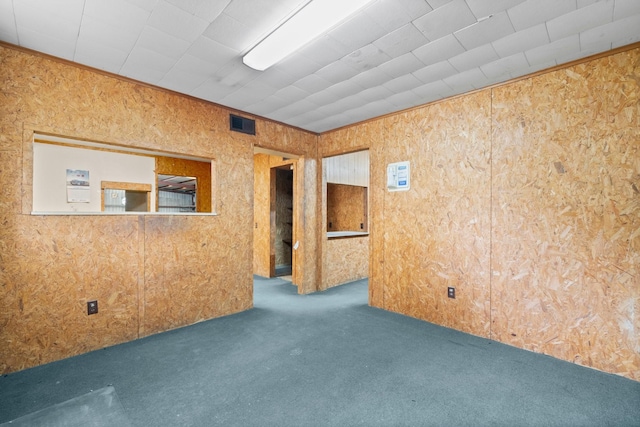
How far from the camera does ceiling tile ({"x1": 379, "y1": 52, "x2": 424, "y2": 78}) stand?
239cm

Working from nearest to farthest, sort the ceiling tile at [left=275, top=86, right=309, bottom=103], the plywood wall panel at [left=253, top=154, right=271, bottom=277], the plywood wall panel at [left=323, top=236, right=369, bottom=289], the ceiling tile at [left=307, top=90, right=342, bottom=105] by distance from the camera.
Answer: the ceiling tile at [left=275, top=86, right=309, bottom=103] < the ceiling tile at [left=307, top=90, right=342, bottom=105] < the plywood wall panel at [left=323, top=236, right=369, bottom=289] < the plywood wall panel at [left=253, top=154, right=271, bottom=277]

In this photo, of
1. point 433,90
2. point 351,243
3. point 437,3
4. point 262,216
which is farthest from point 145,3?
point 351,243

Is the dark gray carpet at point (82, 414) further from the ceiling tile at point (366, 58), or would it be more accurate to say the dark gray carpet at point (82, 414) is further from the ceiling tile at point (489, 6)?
the ceiling tile at point (489, 6)

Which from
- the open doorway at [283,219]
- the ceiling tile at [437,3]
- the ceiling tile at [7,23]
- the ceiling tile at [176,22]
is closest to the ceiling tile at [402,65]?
the ceiling tile at [437,3]

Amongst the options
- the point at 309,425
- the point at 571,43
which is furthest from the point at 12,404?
the point at 571,43

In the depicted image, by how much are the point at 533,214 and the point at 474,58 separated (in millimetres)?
1509

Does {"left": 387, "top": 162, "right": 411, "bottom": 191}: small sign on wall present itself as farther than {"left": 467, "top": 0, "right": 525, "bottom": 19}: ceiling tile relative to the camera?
Yes

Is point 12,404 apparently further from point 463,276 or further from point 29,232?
point 463,276

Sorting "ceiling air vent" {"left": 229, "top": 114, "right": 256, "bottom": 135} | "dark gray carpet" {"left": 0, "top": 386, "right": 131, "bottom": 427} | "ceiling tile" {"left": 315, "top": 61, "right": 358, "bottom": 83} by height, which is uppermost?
"ceiling tile" {"left": 315, "top": 61, "right": 358, "bottom": 83}

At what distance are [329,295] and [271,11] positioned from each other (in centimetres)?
374

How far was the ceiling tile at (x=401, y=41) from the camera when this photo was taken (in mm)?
2027

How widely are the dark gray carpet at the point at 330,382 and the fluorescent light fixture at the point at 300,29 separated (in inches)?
99.6

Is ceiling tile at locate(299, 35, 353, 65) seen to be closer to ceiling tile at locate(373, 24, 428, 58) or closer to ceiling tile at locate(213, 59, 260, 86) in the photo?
ceiling tile at locate(373, 24, 428, 58)

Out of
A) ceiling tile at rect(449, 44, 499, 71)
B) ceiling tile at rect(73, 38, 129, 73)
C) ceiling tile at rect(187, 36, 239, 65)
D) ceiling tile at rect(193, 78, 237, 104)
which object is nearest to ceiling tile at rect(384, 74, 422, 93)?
ceiling tile at rect(449, 44, 499, 71)
